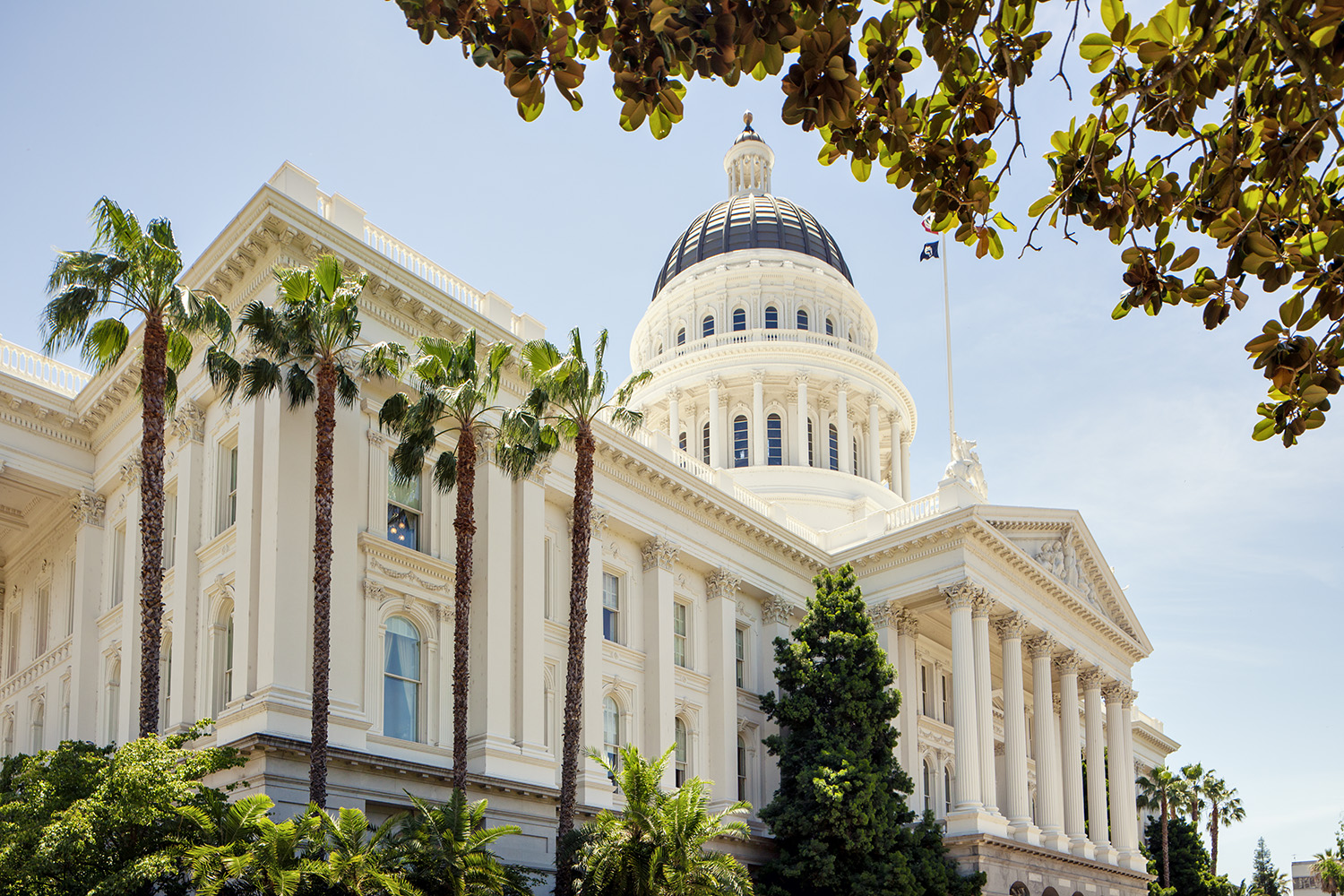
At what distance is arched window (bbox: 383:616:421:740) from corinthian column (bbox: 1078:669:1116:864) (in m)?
30.2

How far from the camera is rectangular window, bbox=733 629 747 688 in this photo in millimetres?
41625

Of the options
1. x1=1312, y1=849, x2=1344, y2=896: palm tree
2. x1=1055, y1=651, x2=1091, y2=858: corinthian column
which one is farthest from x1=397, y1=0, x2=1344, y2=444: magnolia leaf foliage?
x1=1312, y1=849, x2=1344, y2=896: palm tree

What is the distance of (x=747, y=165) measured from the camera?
244 ft

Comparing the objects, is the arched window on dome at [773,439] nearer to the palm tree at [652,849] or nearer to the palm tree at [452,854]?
the palm tree at [652,849]

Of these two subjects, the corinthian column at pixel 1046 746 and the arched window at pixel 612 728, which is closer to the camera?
the arched window at pixel 612 728

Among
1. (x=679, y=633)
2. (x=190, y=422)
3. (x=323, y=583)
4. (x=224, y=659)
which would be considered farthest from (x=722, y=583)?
(x=323, y=583)

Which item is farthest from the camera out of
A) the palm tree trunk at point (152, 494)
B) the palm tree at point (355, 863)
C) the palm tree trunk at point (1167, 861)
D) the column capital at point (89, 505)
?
the palm tree trunk at point (1167, 861)

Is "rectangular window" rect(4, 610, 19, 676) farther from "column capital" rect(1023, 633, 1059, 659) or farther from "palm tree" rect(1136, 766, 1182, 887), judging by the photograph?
"palm tree" rect(1136, 766, 1182, 887)

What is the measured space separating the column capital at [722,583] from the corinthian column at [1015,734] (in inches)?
393

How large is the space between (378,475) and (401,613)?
→ 3.17 m

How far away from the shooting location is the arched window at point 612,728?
36.1 metres

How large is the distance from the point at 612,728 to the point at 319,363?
50.6ft

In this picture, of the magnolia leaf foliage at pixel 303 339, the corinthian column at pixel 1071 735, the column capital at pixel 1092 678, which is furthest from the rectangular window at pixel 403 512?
the column capital at pixel 1092 678

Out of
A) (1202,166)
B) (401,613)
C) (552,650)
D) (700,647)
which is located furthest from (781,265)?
(1202,166)
